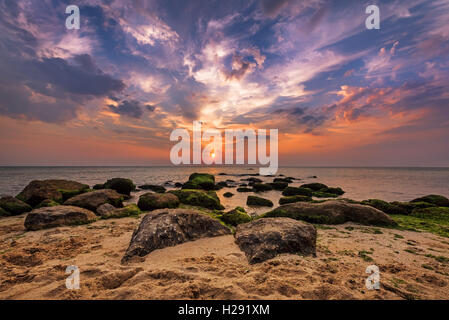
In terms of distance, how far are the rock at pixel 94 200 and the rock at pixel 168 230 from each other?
22.8 feet

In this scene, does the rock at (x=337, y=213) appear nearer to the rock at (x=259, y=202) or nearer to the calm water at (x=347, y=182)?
the calm water at (x=347, y=182)

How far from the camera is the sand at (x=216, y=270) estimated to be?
2.97 m

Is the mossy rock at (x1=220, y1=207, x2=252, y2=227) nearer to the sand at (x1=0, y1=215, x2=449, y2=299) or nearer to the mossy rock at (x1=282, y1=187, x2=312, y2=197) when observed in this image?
the sand at (x1=0, y1=215, x2=449, y2=299)

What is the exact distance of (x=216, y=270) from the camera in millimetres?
3684

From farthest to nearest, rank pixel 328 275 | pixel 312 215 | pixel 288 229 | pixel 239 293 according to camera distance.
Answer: pixel 312 215 < pixel 288 229 < pixel 328 275 < pixel 239 293

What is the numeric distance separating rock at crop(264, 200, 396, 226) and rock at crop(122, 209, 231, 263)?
4.17m

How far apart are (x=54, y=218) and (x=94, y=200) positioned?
342 cm

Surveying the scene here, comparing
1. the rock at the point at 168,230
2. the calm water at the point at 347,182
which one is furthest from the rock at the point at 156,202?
the rock at the point at 168,230

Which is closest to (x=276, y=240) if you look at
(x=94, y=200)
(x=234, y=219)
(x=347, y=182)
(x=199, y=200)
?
(x=234, y=219)

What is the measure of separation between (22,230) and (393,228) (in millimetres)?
14696

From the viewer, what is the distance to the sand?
2975 millimetres
